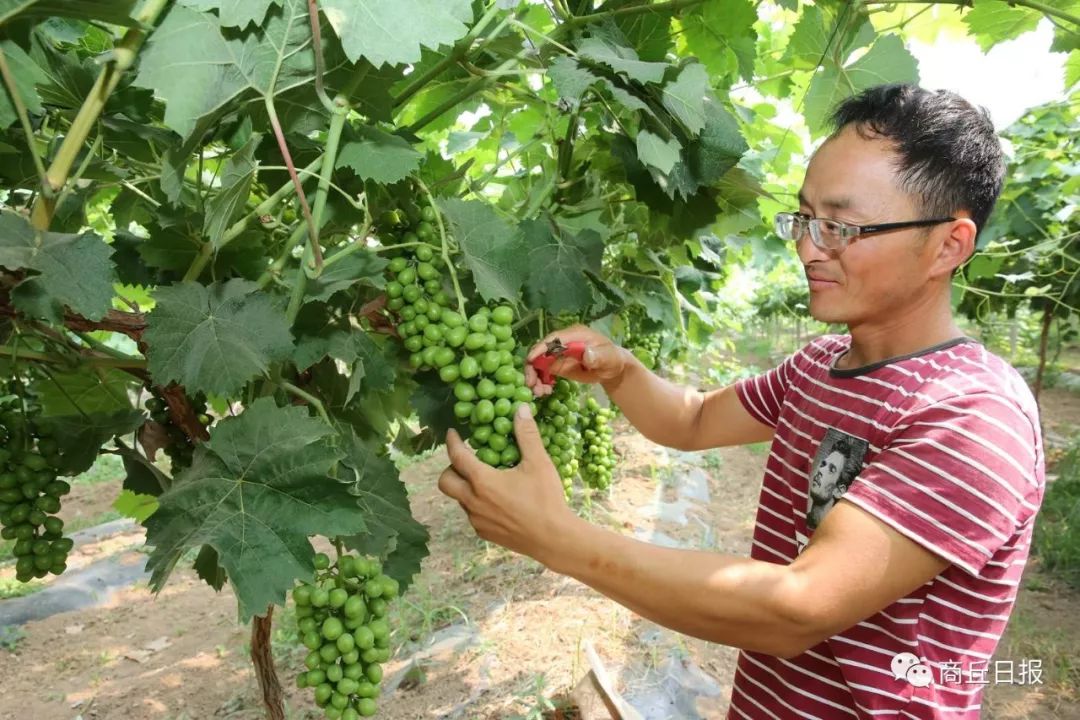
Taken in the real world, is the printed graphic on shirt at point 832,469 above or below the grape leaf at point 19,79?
below

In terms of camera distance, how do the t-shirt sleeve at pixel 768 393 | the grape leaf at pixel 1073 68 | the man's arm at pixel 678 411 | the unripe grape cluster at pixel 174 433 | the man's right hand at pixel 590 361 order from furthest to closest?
the grape leaf at pixel 1073 68, the man's arm at pixel 678 411, the t-shirt sleeve at pixel 768 393, the man's right hand at pixel 590 361, the unripe grape cluster at pixel 174 433

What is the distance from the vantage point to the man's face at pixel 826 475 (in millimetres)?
1562

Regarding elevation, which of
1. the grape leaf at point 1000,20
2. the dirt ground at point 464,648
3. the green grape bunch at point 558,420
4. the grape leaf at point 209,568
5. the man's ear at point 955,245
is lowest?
the dirt ground at point 464,648

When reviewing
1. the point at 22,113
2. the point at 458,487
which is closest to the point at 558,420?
the point at 458,487

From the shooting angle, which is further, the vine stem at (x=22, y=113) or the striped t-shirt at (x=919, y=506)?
the striped t-shirt at (x=919, y=506)

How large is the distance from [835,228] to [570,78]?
2.04ft

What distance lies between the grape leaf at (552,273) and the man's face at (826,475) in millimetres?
631

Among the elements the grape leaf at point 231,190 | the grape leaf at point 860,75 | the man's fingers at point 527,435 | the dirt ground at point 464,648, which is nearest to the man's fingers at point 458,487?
the man's fingers at point 527,435

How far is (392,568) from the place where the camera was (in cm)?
147

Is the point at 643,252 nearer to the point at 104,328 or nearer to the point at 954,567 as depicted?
the point at 954,567

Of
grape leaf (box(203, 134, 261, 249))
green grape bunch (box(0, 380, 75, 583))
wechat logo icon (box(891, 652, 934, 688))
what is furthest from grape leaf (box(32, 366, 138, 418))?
wechat logo icon (box(891, 652, 934, 688))

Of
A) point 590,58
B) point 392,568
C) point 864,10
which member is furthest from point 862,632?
point 864,10

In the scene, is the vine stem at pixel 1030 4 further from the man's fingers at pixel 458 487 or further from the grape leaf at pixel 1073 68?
the grape leaf at pixel 1073 68

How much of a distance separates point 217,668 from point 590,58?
443 cm
